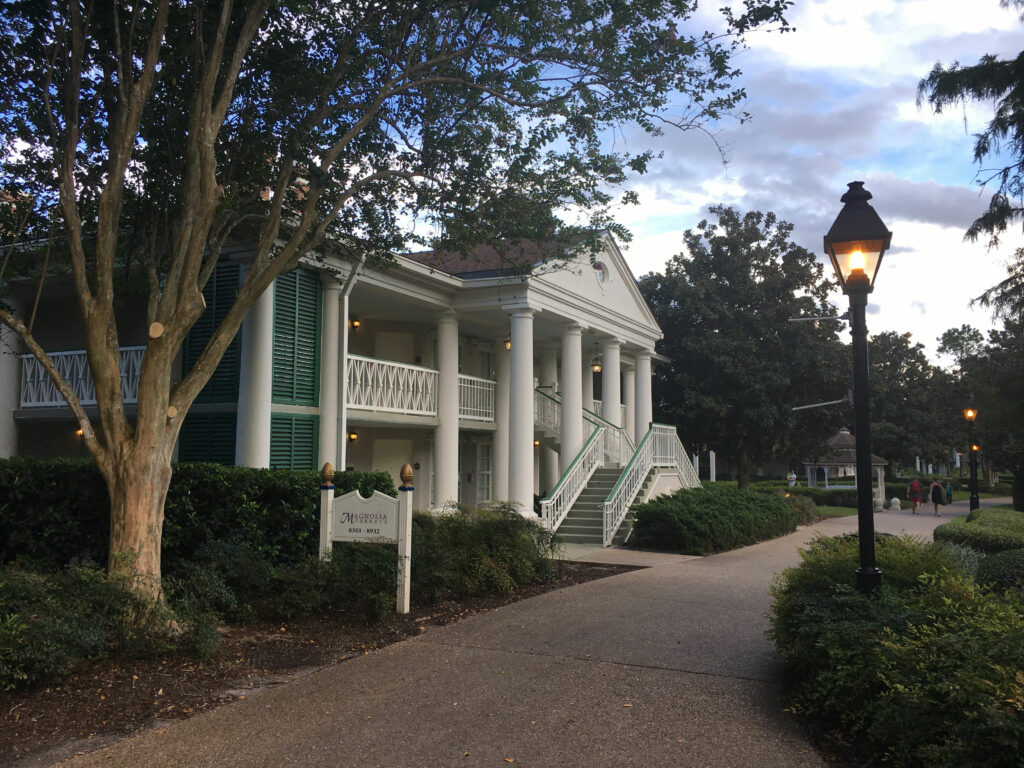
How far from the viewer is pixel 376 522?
8.75m

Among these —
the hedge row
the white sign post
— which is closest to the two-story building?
the hedge row

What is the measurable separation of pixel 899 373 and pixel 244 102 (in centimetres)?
5296

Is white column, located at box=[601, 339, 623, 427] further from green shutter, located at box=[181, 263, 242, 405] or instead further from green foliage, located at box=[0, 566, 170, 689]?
green foliage, located at box=[0, 566, 170, 689]

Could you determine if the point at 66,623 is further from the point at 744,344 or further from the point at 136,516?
the point at 744,344

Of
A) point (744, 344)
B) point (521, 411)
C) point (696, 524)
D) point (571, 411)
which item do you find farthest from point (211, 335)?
point (744, 344)

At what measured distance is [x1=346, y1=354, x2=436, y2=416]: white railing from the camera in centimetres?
1450

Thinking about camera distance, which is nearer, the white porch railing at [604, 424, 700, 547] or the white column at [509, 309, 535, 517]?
the white porch railing at [604, 424, 700, 547]

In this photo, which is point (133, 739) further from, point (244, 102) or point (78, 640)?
point (244, 102)

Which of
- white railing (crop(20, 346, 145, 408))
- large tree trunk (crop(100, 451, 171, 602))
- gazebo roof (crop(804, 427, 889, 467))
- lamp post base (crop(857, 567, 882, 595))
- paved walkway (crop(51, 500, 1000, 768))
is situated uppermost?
white railing (crop(20, 346, 145, 408))

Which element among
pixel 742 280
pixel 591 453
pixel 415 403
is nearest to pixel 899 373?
pixel 742 280

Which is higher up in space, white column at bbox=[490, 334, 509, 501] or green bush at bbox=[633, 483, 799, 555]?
white column at bbox=[490, 334, 509, 501]

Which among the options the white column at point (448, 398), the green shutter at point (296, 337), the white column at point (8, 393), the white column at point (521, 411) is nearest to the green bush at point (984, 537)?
the white column at point (521, 411)

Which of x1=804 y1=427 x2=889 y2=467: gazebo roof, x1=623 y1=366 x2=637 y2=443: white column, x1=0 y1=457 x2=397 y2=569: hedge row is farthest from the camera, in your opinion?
x1=804 y1=427 x2=889 y2=467: gazebo roof

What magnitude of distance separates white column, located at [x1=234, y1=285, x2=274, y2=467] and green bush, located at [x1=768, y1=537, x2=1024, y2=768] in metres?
8.04
